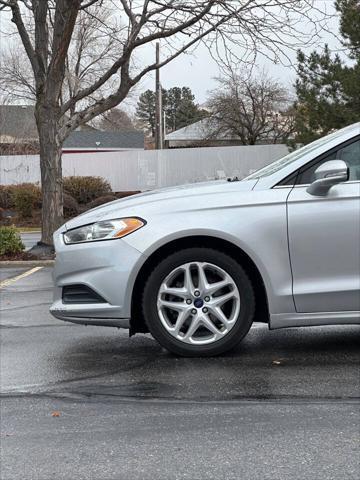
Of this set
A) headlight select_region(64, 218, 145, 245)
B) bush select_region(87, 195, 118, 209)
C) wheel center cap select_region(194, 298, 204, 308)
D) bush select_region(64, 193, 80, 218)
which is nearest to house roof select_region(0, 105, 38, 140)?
bush select_region(87, 195, 118, 209)

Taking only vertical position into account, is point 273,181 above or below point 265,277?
above

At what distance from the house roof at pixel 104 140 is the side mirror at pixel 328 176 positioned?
50.5 metres

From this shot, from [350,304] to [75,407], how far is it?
6.70ft

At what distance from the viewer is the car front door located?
4.54m

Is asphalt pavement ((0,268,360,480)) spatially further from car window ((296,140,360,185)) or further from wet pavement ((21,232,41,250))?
wet pavement ((21,232,41,250))

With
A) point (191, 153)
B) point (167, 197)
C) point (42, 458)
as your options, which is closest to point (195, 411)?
point (42, 458)

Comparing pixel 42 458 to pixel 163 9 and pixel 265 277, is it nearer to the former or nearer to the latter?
pixel 265 277

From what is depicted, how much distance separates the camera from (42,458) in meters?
3.23

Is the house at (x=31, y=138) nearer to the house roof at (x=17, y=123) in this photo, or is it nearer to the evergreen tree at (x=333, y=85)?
the house roof at (x=17, y=123)

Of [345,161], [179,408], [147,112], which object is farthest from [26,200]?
[147,112]

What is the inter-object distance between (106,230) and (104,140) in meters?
51.8

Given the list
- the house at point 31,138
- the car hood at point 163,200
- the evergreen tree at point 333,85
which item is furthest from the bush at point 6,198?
the car hood at point 163,200

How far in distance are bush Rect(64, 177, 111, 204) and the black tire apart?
2326 centimetres

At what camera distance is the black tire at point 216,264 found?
4598 millimetres
